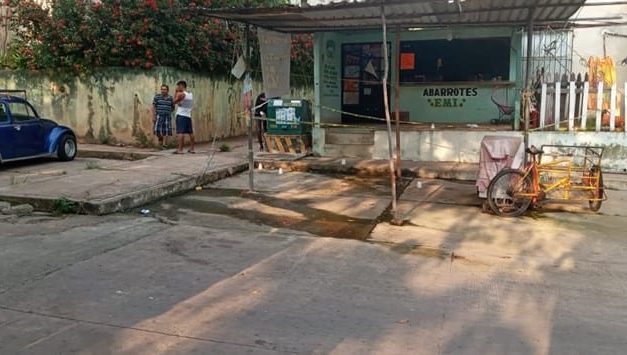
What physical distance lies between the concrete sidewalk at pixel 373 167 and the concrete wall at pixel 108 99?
387 cm

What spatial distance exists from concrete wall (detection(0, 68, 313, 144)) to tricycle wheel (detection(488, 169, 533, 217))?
9.21m

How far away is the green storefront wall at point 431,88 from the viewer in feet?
44.6

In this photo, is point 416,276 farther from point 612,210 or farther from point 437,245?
point 612,210

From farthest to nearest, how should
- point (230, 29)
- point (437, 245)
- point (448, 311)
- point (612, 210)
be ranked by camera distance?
point (230, 29), point (612, 210), point (437, 245), point (448, 311)

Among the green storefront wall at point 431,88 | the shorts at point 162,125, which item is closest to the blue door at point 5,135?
the shorts at point 162,125

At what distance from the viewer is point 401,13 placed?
9.08 meters

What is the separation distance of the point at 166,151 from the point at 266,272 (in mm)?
8857

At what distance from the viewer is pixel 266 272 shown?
560 centimetres

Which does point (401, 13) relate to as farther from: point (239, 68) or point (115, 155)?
point (115, 155)

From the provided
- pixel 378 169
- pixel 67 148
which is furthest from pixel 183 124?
pixel 378 169

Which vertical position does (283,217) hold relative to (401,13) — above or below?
below

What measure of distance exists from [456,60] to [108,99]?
868 cm

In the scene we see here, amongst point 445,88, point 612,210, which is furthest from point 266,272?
point 445,88

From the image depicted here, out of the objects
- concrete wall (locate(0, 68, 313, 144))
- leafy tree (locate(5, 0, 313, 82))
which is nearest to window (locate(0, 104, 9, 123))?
leafy tree (locate(5, 0, 313, 82))
